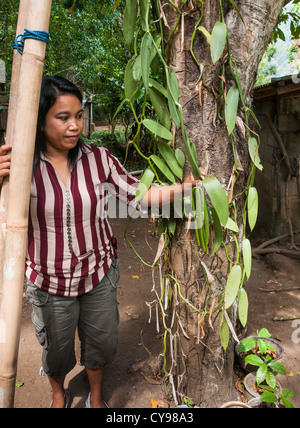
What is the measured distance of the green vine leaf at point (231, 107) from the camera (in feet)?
3.58

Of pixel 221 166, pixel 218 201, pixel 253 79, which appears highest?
pixel 253 79

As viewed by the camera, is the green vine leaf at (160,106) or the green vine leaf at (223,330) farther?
the green vine leaf at (223,330)

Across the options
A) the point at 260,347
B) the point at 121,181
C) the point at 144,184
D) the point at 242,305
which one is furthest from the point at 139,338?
the point at 144,184

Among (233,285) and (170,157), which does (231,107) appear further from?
(233,285)

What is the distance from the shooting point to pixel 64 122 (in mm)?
1149

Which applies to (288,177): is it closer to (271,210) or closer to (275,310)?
(271,210)

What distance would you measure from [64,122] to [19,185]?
41 centimetres

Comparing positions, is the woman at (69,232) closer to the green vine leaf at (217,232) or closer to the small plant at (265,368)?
the green vine leaf at (217,232)

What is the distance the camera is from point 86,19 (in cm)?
679

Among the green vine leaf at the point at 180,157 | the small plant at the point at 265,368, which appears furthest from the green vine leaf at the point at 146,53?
the small plant at the point at 265,368

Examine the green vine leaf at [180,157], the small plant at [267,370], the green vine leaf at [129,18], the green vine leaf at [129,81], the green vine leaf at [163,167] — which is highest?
the green vine leaf at [129,18]

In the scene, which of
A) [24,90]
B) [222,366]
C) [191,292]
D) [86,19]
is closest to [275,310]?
[222,366]

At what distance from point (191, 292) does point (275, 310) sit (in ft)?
4.49

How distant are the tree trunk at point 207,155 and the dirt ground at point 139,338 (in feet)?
0.80
